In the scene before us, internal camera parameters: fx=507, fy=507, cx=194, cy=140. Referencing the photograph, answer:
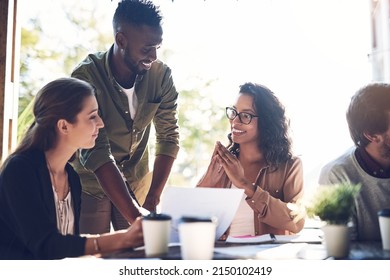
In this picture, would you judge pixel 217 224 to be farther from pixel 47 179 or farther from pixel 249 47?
pixel 249 47

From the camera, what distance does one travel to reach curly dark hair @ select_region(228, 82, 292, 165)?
180 cm

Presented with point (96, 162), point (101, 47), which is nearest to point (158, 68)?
point (101, 47)

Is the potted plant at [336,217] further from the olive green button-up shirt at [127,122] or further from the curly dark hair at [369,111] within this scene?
the olive green button-up shirt at [127,122]

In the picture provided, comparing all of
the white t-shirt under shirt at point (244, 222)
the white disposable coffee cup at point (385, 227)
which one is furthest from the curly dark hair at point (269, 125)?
the white disposable coffee cup at point (385, 227)

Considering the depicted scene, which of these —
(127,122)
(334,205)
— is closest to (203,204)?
(334,205)

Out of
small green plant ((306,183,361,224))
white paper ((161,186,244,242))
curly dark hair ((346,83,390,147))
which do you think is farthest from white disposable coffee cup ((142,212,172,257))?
curly dark hair ((346,83,390,147))

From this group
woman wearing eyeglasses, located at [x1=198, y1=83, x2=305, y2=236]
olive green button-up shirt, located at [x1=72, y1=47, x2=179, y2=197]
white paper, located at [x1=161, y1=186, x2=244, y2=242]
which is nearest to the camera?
white paper, located at [x1=161, y1=186, x2=244, y2=242]

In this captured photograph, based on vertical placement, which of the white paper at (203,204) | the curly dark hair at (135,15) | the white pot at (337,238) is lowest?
the white pot at (337,238)

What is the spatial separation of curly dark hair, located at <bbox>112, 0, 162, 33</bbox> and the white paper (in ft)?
2.34

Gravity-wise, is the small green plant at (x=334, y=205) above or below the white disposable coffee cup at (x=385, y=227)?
above

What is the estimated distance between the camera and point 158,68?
1823mm

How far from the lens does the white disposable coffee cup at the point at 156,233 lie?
1.18m

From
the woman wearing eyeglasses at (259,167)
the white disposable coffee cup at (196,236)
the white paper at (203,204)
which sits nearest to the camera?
the white disposable coffee cup at (196,236)

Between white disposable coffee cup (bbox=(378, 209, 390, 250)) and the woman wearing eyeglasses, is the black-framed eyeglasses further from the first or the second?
Answer: white disposable coffee cup (bbox=(378, 209, 390, 250))
